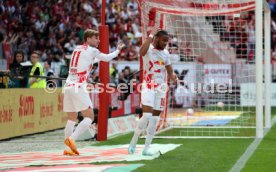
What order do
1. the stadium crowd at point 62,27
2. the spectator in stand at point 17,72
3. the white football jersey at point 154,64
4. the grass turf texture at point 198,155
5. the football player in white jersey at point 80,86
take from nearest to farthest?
the grass turf texture at point 198,155
the football player in white jersey at point 80,86
the white football jersey at point 154,64
the spectator in stand at point 17,72
the stadium crowd at point 62,27

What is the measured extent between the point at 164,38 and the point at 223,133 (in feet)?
19.9

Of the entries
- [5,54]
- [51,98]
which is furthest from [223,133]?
[5,54]

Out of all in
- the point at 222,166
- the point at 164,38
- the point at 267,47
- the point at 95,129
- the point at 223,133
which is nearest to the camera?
the point at 222,166

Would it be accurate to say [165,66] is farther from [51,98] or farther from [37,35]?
[37,35]

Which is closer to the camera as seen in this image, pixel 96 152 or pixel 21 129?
pixel 96 152

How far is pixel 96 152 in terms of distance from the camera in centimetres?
1323

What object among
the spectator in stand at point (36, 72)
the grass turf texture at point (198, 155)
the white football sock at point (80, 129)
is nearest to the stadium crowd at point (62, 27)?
the spectator in stand at point (36, 72)

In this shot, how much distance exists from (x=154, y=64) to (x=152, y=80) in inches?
11.5

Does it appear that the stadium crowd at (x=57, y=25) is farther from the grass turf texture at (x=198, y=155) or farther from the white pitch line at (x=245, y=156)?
the white pitch line at (x=245, y=156)

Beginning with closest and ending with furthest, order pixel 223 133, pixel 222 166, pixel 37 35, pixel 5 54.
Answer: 1. pixel 222 166
2. pixel 223 133
3. pixel 5 54
4. pixel 37 35

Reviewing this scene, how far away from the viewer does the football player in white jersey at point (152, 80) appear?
12.8 m

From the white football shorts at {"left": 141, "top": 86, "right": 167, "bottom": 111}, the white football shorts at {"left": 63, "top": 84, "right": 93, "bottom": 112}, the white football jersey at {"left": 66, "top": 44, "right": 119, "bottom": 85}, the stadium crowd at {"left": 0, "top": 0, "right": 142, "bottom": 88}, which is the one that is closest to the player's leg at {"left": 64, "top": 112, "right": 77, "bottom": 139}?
Answer: the white football shorts at {"left": 63, "top": 84, "right": 93, "bottom": 112}

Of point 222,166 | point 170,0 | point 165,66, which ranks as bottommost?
point 222,166

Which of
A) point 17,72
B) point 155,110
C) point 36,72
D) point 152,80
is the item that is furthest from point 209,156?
point 36,72
